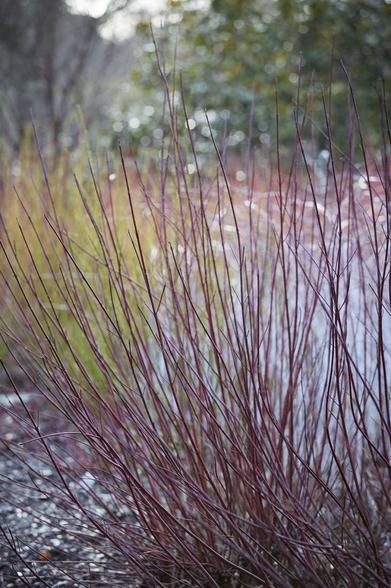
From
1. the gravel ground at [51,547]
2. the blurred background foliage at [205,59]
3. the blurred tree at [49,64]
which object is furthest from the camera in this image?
the blurred background foliage at [205,59]

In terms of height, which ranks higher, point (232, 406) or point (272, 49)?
point (272, 49)

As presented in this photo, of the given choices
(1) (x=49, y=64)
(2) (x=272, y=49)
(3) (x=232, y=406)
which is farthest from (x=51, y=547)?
(2) (x=272, y=49)

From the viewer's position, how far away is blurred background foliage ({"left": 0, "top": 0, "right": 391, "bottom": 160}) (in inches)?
280

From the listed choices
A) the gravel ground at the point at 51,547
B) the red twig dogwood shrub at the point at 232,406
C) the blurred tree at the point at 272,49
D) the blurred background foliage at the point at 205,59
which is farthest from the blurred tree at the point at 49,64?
the red twig dogwood shrub at the point at 232,406

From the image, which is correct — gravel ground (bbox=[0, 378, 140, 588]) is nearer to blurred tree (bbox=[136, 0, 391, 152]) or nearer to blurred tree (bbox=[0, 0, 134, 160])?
blurred tree (bbox=[0, 0, 134, 160])

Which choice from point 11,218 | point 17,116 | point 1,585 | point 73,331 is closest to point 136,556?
point 1,585

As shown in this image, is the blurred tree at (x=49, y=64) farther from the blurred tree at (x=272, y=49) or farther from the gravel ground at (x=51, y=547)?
the gravel ground at (x=51, y=547)

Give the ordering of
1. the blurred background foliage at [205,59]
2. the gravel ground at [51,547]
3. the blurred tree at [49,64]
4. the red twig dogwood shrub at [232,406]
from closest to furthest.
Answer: the red twig dogwood shrub at [232,406] → the gravel ground at [51,547] → the blurred tree at [49,64] → the blurred background foliage at [205,59]

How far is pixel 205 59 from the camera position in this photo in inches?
305

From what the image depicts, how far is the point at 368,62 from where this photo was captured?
7305 mm

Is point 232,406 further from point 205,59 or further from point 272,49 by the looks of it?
point 205,59

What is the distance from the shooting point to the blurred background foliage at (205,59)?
712cm

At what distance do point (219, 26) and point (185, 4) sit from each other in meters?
0.50

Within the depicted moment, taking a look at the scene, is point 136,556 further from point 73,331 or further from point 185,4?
point 185,4
